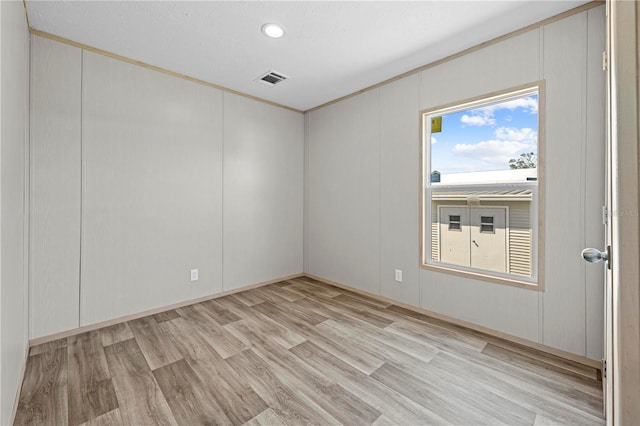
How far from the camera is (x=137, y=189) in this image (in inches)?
110

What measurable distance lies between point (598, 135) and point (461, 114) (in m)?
1.05

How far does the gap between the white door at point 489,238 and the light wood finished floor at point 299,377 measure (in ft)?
2.09

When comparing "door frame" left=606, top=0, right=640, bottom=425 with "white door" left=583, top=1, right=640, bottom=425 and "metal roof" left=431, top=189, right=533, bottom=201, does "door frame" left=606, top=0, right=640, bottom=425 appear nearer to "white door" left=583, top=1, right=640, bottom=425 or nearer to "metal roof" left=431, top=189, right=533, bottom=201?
"white door" left=583, top=1, right=640, bottom=425

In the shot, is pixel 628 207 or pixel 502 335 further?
pixel 502 335

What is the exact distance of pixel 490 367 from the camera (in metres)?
1.96

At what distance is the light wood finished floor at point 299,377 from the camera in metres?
1.55

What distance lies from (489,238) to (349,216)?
163 centimetres

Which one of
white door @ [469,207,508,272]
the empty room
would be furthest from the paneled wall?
white door @ [469,207,508,272]

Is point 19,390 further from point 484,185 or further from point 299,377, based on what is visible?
point 484,185

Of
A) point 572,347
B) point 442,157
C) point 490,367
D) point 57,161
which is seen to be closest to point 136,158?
point 57,161

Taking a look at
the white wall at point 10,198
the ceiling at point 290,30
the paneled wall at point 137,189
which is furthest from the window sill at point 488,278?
the white wall at point 10,198

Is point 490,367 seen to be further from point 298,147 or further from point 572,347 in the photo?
point 298,147

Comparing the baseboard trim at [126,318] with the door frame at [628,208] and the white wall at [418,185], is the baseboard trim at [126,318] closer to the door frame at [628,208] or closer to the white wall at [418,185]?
the white wall at [418,185]

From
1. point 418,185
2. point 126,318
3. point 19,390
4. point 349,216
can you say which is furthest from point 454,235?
point 19,390
